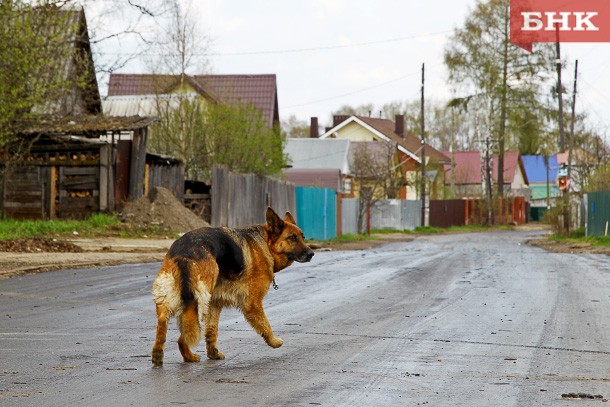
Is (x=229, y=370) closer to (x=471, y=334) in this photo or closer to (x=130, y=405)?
(x=130, y=405)

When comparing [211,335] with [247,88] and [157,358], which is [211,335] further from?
[247,88]

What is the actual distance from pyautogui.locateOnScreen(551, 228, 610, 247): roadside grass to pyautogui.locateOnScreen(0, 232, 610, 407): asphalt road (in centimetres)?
1748

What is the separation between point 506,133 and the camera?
6712 cm

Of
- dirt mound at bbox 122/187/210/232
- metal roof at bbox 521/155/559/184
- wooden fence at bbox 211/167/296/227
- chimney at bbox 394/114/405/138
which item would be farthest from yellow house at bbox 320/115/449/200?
dirt mound at bbox 122/187/210/232

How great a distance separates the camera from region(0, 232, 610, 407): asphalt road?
6.91 metres

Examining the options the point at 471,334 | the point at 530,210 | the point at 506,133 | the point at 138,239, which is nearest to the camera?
the point at 471,334

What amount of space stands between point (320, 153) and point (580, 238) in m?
38.2

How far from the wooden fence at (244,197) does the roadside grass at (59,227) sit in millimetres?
4083

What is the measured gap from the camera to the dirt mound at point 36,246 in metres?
21.4

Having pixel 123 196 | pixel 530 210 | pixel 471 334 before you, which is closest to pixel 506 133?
Result: pixel 530 210

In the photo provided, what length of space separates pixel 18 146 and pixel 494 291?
18.6 meters

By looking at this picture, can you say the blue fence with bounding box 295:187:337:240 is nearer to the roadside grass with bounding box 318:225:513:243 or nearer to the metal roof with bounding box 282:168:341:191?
the roadside grass with bounding box 318:225:513:243

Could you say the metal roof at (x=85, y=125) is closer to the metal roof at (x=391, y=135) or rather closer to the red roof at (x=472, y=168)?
the metal roof at (x=391, y=135)

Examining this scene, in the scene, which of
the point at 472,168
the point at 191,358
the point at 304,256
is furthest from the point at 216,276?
the point at 472,168
